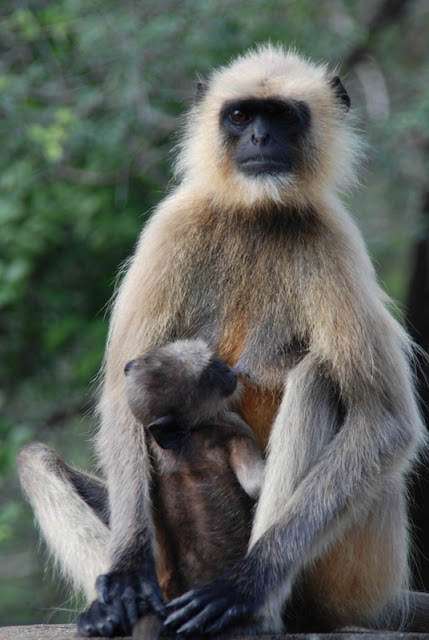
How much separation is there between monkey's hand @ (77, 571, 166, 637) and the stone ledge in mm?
98

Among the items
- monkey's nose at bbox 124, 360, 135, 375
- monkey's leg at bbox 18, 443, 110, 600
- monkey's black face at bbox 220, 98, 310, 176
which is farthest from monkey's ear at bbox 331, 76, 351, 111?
monkey's leg at bbox 18, 443, 110, 600

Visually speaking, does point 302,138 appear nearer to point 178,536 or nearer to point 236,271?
point 236,271

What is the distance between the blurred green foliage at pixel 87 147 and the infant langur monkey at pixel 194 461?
2822 millimetres

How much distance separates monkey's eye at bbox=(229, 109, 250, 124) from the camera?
4.46 metres

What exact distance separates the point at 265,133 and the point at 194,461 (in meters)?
1.44

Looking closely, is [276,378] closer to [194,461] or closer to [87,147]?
[194,461]

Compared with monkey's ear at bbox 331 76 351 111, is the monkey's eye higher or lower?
lower

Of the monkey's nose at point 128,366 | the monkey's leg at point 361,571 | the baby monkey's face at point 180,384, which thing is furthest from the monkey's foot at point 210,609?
the monkey's nose at point 128,366

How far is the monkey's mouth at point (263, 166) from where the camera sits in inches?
170

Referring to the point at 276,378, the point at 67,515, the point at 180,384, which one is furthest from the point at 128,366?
the point at 67,515

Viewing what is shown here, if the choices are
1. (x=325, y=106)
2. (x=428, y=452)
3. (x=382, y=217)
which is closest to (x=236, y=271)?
(x=325, y=106)

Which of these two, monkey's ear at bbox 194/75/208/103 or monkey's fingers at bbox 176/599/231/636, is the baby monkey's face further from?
monkey's ear at bbox 194/75/208/103

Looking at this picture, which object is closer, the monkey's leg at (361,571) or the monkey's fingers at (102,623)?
the monkey's fingers at (102,623)

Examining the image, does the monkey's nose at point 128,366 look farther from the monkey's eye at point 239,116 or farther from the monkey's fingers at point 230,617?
the monkey's eye at point 239,116
